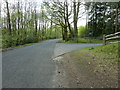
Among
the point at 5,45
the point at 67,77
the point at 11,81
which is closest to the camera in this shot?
the point at 11,81

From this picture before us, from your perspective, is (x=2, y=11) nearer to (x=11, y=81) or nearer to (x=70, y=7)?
(x=70, y=7)

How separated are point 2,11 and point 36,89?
1739cm

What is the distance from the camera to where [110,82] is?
3.08 meters

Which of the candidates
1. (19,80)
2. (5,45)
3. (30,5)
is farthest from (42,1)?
(19,80)

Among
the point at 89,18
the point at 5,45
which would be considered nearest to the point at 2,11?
the point at 5,45

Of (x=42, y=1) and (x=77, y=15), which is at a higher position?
(x=42, y=1)

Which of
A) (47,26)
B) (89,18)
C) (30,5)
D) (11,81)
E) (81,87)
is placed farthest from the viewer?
(47,26)

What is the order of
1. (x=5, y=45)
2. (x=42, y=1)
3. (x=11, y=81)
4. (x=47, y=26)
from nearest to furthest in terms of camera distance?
(x=11, y=81) < (x=5, y=45) < (x=42, y=1) < (x=47, y=26)

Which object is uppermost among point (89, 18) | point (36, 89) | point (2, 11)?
point (89, 18)

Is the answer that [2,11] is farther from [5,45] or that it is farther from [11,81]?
[11,81]

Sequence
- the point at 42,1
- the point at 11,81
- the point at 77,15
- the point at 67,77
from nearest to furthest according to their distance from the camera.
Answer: the point at 11,81, the point at 67,77, the point at 77,15, the point at 42,1

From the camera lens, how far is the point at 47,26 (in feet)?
130

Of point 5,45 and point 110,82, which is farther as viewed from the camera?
point 5,45

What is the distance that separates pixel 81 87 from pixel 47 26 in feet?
125
